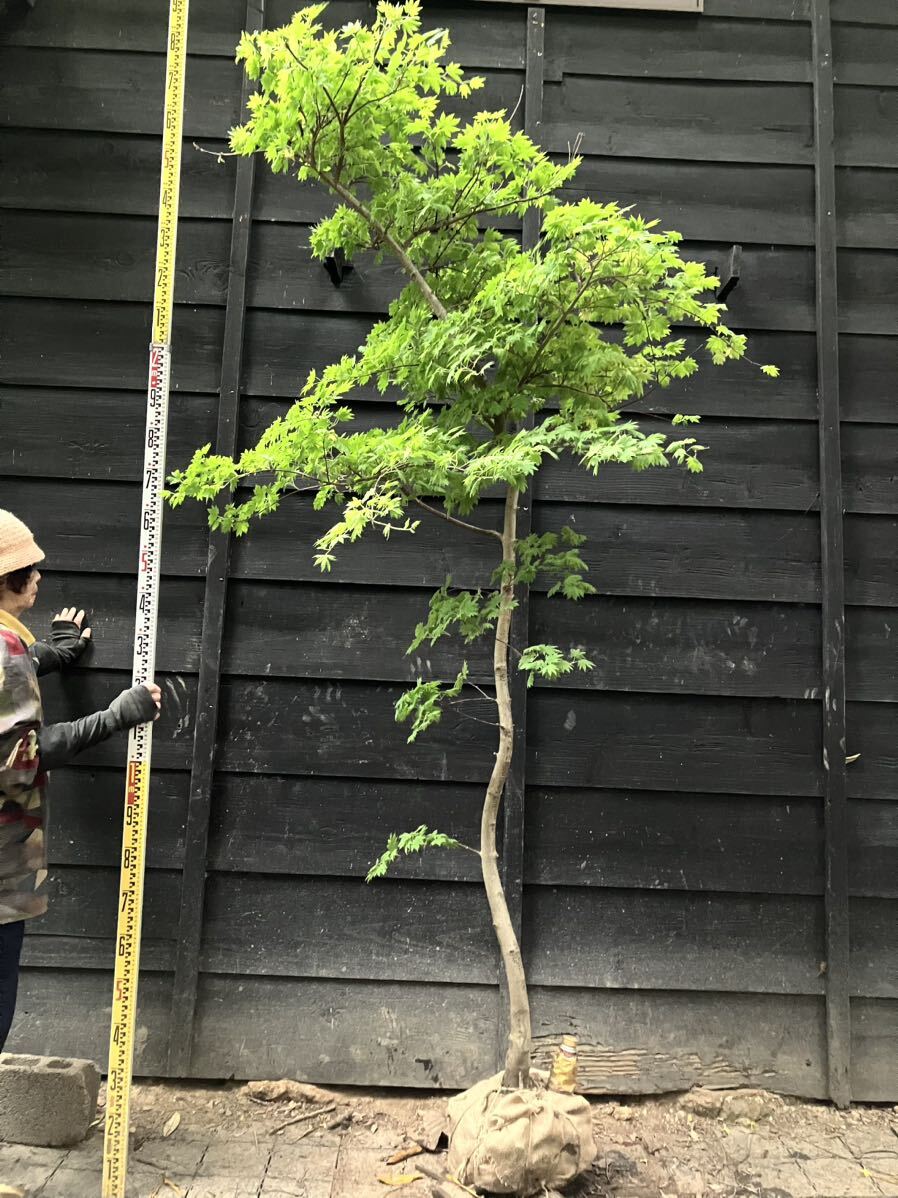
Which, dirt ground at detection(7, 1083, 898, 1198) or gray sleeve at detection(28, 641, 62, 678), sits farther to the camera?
gray sleeve at detection(28, 641, 62, 678)

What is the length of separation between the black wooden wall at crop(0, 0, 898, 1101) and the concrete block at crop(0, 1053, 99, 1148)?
0.35 metres

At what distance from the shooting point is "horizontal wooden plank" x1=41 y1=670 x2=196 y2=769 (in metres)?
2.87

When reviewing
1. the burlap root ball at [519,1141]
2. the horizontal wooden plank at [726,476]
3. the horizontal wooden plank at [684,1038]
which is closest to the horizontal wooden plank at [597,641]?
the horizontal wooden plank at [726,476]

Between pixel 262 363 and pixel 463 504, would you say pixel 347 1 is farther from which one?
pixel 463 504

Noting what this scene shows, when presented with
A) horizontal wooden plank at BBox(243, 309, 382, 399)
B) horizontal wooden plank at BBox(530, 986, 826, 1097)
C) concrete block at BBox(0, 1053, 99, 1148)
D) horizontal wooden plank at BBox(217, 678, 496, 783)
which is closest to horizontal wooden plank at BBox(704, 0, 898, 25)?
horizontal wooden plank at BBox(243, 309, 382, 399)

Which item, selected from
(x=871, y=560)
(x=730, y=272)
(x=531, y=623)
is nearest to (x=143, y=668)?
(x=531, y=623)

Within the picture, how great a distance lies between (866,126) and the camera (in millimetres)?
3102

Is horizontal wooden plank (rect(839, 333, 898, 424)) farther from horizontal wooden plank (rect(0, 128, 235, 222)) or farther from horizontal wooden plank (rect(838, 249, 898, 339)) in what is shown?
horizontal wooden plank (rect(0, 128, 235, 222))

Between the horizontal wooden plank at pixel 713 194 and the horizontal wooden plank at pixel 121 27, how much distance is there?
1.55 metres

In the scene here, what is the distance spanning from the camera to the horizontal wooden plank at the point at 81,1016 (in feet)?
9.04

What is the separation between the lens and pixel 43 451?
2963 millimetres

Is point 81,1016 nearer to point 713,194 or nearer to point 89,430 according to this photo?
point 89,430

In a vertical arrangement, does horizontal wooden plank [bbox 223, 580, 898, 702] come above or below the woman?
above

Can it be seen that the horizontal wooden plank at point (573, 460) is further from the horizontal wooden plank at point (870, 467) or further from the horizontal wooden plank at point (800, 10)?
the horizontal wooden plank at point (800, 10)
